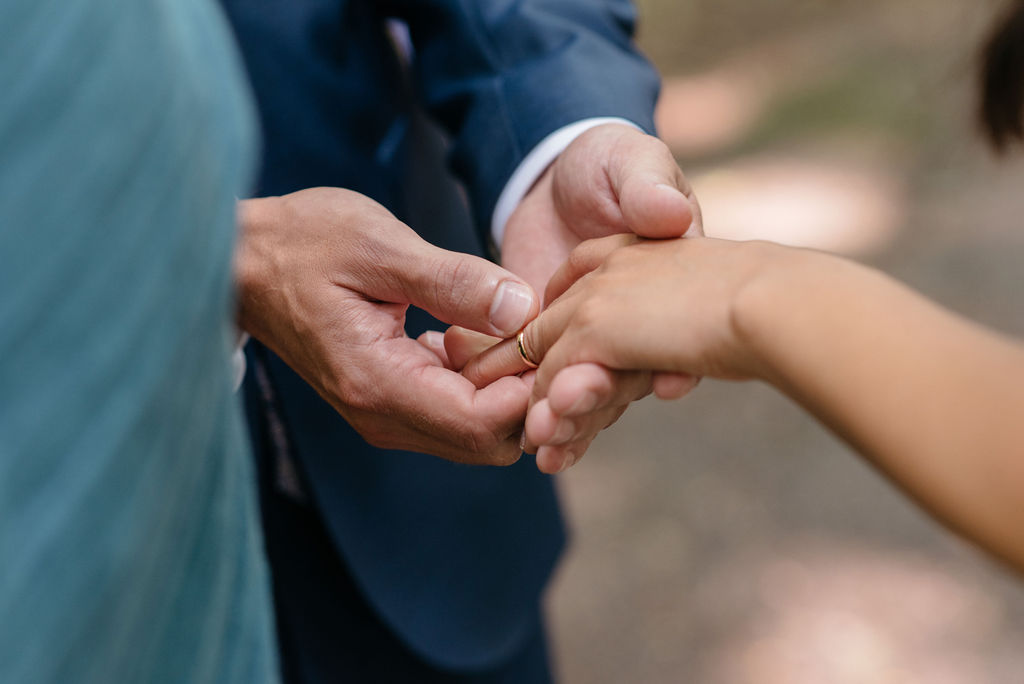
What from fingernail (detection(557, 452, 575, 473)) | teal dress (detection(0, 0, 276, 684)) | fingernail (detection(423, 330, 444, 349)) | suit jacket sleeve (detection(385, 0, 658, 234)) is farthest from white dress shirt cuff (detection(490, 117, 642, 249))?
teal dress (detection(0, 0, 276, 684))

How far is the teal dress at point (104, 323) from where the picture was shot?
32cm

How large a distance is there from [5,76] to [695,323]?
0.49 meters

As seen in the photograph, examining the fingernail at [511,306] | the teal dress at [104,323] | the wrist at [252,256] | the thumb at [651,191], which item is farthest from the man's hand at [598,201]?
the teal dress at [104,323]

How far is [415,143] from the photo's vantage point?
1079 mm

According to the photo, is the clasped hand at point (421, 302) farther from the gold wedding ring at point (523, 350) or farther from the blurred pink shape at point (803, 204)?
the blurred pink shape at point (803, 204)

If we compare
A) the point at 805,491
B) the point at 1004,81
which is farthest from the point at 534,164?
the point at 805,491

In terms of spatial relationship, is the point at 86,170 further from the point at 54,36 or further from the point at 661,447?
the point at 661,447

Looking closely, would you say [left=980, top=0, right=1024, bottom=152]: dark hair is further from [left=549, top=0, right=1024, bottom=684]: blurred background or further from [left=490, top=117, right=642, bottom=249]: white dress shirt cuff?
[left=490, top=117, right=642, bottom=249]: white dress shirt cuff

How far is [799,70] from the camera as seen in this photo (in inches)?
155

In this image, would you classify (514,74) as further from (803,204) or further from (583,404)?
(803,204)

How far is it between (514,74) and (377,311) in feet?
1.05

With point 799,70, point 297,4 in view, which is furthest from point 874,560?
point 799,70

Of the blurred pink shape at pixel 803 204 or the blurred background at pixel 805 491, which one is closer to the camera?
the blurred background at pixel 805 491

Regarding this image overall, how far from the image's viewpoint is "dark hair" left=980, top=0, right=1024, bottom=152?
69 centimetres
